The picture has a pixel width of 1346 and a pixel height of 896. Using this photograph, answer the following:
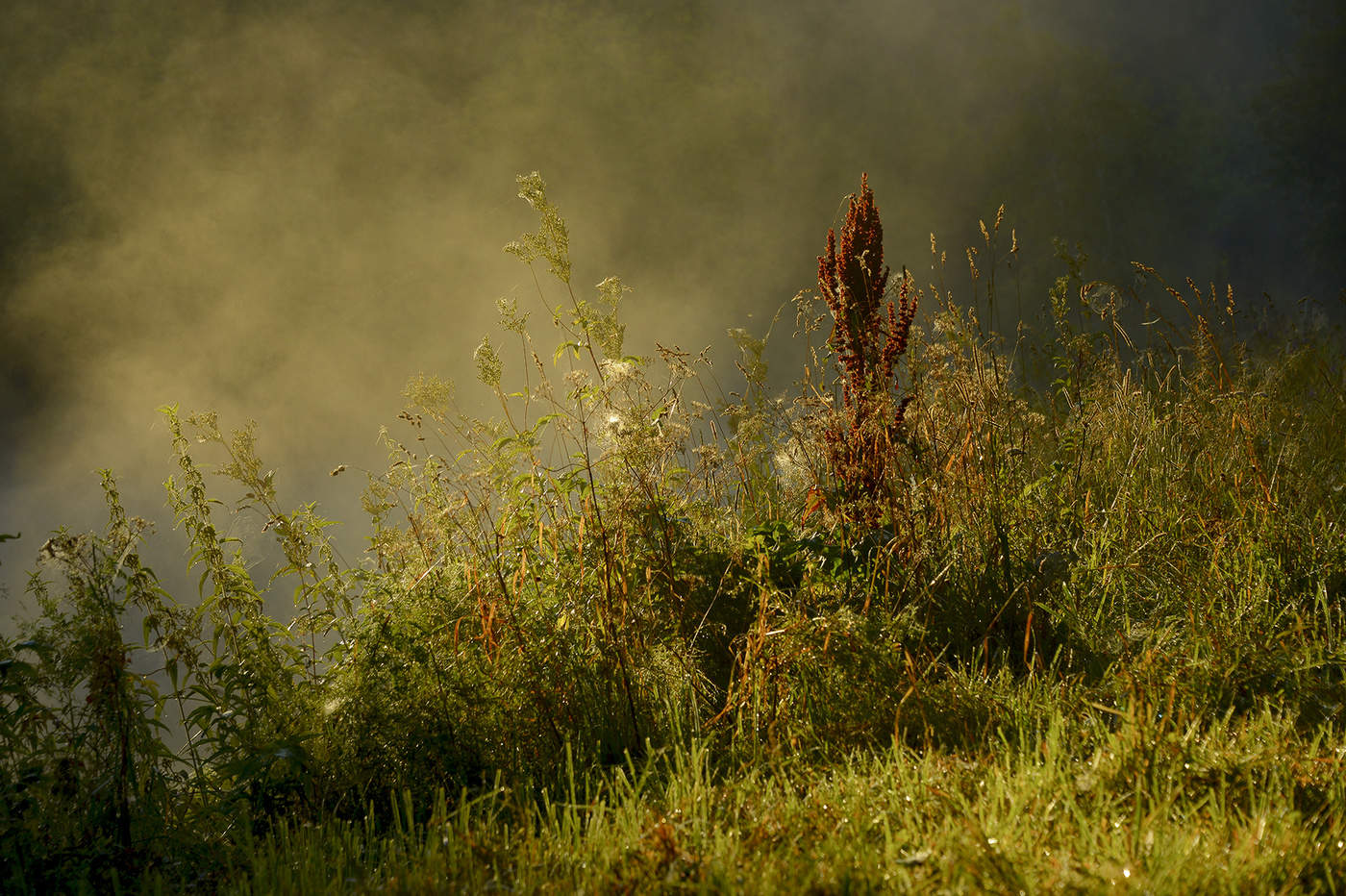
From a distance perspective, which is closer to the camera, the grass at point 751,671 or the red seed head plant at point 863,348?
the grass at point 751,671

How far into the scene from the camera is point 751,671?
2.42 meters

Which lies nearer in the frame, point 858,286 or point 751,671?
point 751,671

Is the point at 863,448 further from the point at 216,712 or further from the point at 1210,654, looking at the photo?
the point at 216,712

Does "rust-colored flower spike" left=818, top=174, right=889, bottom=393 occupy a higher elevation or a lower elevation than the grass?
higher

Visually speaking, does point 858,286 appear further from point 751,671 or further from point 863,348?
point 751,671

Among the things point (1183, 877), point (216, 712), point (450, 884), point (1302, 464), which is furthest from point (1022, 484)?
point (216, 712)

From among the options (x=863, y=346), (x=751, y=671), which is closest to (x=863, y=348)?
(x=863, y=346)

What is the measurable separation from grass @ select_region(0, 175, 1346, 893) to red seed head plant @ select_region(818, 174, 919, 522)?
0.05ft

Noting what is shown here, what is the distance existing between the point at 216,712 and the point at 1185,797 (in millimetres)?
2527

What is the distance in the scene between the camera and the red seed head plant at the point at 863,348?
3018 millimetres

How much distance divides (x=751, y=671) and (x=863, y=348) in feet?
4.50

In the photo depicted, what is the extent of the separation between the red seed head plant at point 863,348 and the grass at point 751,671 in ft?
0.05

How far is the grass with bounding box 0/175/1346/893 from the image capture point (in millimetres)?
1672

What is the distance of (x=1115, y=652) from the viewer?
2.54 meters
